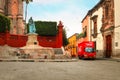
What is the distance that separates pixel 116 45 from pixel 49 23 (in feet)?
35.2

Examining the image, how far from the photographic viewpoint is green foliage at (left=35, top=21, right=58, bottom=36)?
140 ft

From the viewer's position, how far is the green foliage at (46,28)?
4281 centimetres

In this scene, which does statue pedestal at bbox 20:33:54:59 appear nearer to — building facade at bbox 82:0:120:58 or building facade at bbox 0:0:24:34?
building facade at bbox 82:0:120:58

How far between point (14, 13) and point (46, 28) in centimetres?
1957

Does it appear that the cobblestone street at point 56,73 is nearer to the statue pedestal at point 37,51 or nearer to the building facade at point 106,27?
the statue pedestal at point 37,51

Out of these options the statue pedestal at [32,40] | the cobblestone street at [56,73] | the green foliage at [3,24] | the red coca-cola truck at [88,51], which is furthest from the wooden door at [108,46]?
the cobblestone street at [56,73]

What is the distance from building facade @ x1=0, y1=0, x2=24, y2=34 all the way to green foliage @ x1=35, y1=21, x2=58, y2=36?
668 inches

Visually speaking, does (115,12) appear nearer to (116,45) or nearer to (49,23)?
(116,45)

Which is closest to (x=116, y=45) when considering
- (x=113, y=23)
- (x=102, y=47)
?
(x=113, y=23)

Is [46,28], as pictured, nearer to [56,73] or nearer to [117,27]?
[117,27]

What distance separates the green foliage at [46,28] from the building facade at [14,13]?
1697 cm

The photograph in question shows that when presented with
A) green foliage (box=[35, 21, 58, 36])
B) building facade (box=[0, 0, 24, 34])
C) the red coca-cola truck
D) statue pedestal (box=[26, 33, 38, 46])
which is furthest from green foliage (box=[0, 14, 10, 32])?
building facade (box=[0, 0, 24, 34])

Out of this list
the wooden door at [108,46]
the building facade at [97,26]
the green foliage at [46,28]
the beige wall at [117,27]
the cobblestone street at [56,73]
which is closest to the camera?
the cobblestone street at [56,73]

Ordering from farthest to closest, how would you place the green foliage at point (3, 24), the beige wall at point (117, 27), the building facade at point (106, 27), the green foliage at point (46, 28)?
the green foliage at point (46, 28) → the green foliage at point (3, 24) → the building facade at point (106, 27) → the beige wall at point (117, 27)
